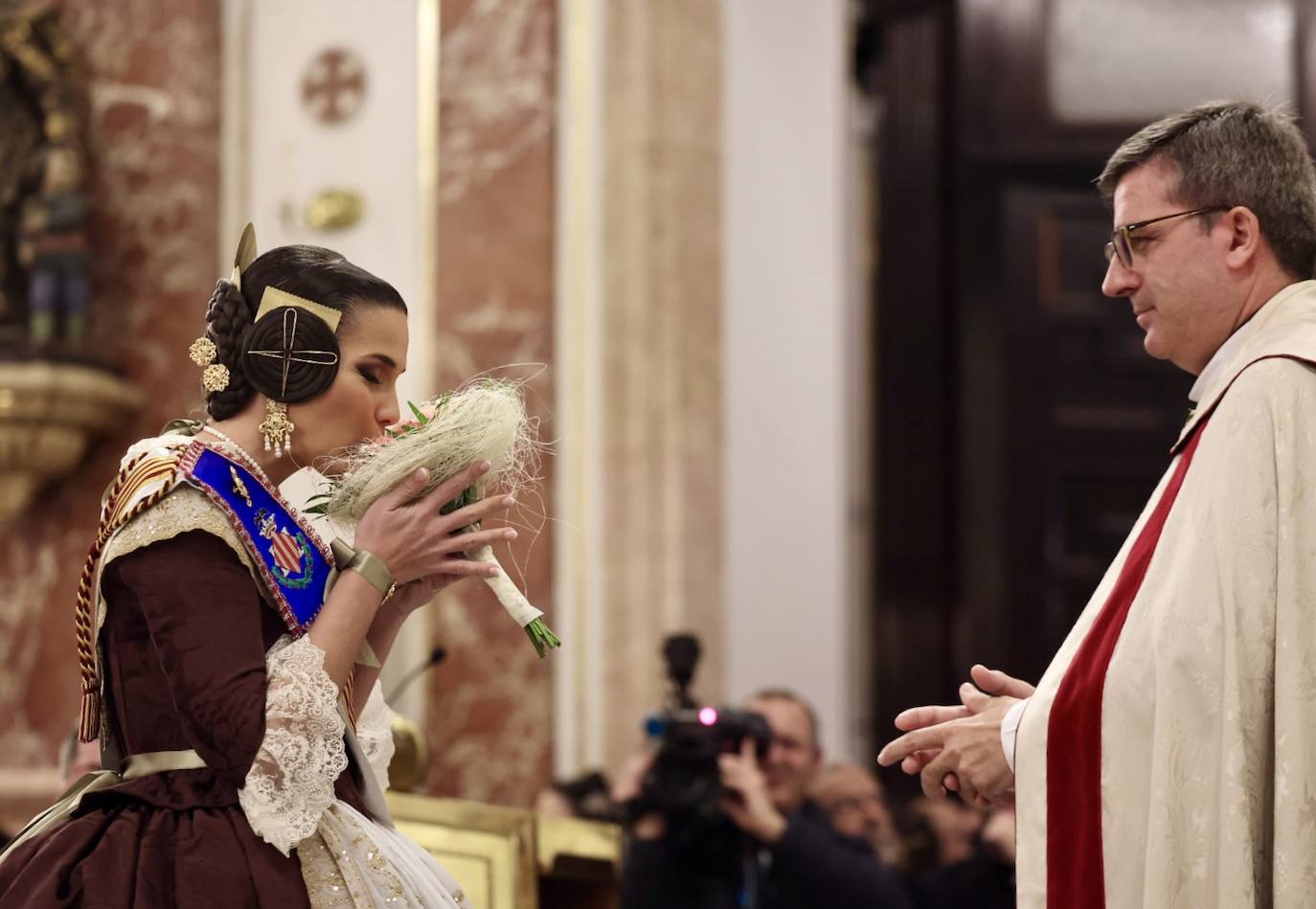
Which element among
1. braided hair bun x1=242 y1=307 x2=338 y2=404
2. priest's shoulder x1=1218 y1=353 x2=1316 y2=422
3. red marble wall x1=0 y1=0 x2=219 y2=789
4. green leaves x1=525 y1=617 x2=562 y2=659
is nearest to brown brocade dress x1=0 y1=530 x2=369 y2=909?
braided hair bun x1=242 y1=307 x2=338 y2=404

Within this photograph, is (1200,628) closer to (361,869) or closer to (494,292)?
(361,869)

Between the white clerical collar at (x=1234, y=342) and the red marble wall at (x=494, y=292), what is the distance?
4.00m

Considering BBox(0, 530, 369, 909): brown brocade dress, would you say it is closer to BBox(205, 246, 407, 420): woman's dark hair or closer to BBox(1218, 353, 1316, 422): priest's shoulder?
BBox(205, 246, 407, 420): woman's dark hair

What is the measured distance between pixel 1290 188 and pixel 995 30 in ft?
18.0

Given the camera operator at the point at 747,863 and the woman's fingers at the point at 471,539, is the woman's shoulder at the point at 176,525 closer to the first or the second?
the woman's fingers at the point at 471,539

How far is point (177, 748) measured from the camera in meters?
2.51

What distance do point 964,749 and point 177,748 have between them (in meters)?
1.14

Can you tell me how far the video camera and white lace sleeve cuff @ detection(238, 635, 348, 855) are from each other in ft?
6.51

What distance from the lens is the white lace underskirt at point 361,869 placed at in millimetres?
2447

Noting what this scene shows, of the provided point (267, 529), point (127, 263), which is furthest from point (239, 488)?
point (127, 263)

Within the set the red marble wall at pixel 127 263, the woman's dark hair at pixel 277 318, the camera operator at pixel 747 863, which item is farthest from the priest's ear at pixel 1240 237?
the red marble wall at pixel 127 263

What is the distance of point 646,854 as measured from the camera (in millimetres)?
4570

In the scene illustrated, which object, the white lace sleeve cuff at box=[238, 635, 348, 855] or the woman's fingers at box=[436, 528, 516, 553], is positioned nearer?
the white lace sleeve cuff at box=[238, 635, 348, 855]

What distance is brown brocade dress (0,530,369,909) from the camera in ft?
7.84
